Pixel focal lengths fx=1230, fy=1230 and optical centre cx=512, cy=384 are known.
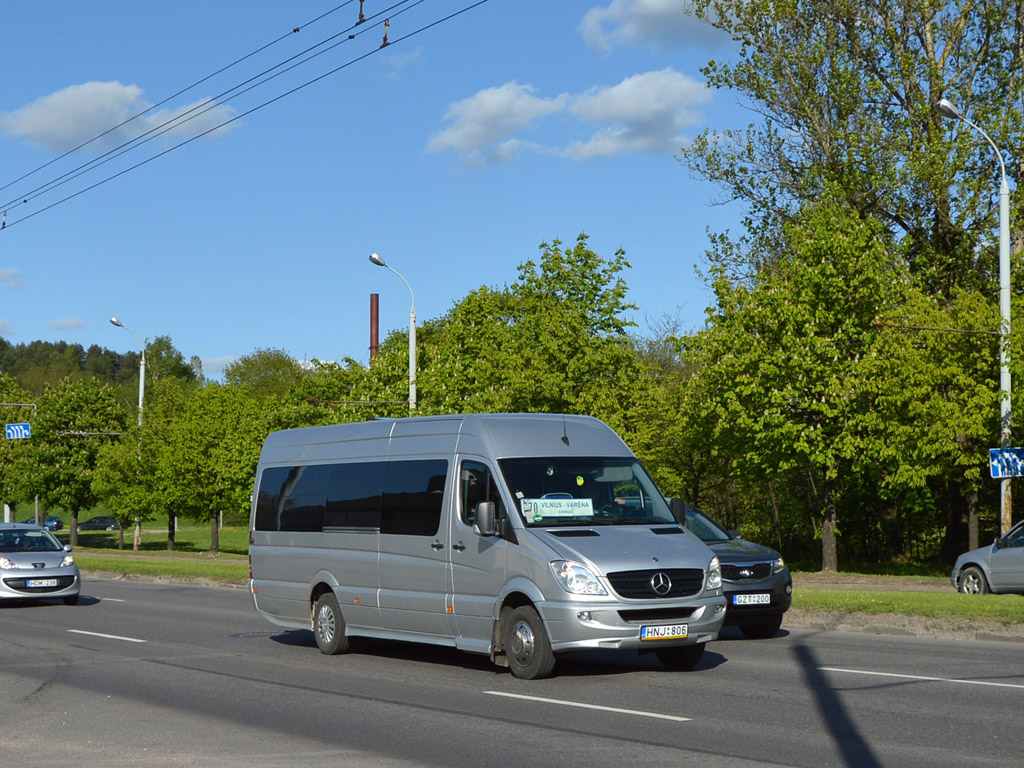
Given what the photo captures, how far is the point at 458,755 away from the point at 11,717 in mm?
4175

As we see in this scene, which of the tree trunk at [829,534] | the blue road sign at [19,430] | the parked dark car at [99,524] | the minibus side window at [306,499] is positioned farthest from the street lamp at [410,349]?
the parked dark car at [99,524]

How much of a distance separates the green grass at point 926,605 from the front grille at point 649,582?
6.18 metres

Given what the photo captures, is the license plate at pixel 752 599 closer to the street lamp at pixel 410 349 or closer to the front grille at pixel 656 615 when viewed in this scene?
the front grille at pixel 656 615

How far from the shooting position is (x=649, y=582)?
1120 cm

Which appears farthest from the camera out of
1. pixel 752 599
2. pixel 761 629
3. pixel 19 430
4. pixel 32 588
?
pixel 19 430

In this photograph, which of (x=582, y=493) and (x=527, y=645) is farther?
(x=582, y=493)

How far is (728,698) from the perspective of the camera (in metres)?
10.4

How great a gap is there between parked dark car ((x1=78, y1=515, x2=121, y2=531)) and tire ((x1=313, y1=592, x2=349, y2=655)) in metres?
100

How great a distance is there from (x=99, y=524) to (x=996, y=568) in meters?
104

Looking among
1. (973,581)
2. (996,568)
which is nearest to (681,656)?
(996,568)

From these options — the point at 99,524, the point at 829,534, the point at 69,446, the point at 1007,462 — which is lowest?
the point at 99,524

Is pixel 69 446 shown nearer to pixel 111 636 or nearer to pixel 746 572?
pixel 111 636

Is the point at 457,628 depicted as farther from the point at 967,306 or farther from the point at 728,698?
the point at 967,306

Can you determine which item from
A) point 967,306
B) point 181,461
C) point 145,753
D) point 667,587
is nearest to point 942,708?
point 667,587
